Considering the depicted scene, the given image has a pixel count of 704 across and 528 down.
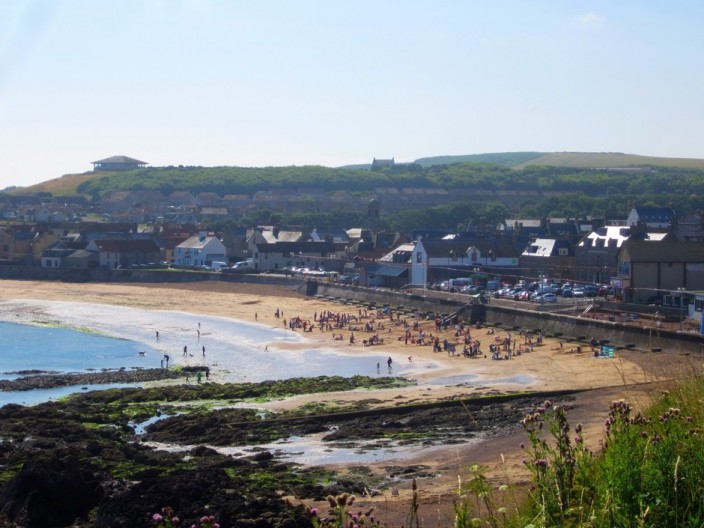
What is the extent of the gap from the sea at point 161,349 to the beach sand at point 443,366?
120 cm

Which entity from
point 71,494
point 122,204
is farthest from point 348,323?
point 122,204

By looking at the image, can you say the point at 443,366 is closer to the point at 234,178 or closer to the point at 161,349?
the point at 161,349

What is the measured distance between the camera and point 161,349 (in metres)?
44.3

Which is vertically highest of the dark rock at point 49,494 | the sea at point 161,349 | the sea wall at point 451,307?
the dark rock at point 49,494

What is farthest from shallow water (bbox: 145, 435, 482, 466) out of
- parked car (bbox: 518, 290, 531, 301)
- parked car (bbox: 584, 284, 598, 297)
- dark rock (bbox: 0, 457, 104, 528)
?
parked car (bbox: 584, 284, 598, 297)

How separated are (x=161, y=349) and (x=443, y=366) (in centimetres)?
1385

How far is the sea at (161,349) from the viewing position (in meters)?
36.7

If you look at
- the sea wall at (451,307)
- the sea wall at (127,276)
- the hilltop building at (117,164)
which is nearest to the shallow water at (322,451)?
the sea wall at (451,307)

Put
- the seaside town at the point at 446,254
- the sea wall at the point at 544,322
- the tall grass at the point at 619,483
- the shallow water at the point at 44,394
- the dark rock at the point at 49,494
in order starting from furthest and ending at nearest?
the seaside town at the point at 446,254, the sea wall at the point at 544,322, the shallow water at the point at 44,394, the dark rock at the point at 49,494, the tall grass at the point at 619,483

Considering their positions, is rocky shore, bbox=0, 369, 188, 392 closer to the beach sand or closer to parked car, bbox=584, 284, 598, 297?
the beach sand

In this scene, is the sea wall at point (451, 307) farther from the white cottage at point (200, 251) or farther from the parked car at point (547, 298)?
the white cottage at point (200, 251)

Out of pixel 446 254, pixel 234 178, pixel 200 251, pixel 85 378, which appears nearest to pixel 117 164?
pixel 234 178

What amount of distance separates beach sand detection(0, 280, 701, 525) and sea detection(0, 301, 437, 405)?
3.95ft

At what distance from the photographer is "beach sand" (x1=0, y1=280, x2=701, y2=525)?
61.6 ft
